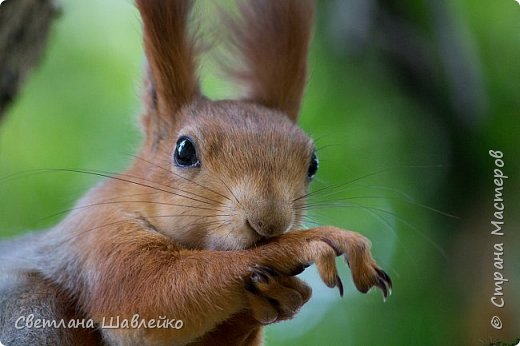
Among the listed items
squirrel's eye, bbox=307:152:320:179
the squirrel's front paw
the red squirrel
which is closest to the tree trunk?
the red squirrel

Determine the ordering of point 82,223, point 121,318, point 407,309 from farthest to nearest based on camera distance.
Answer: point 407,309
point 82,223
point 121,318

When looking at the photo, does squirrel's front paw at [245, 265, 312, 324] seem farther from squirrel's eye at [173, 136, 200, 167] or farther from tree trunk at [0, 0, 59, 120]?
tree trunk at [0, 0, 59, 120]

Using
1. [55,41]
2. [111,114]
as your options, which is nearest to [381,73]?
[111,114]

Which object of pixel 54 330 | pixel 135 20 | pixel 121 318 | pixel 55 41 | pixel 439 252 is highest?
pixel 135 20

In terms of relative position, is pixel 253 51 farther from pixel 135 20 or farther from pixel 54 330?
pixel 54 330

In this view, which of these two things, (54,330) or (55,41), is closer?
(54,330)

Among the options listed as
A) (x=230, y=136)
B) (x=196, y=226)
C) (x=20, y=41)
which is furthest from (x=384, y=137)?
(x=20, y=41)

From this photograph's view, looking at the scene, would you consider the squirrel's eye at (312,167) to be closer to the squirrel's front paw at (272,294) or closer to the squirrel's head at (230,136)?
the squirrel's head at (230,136)
